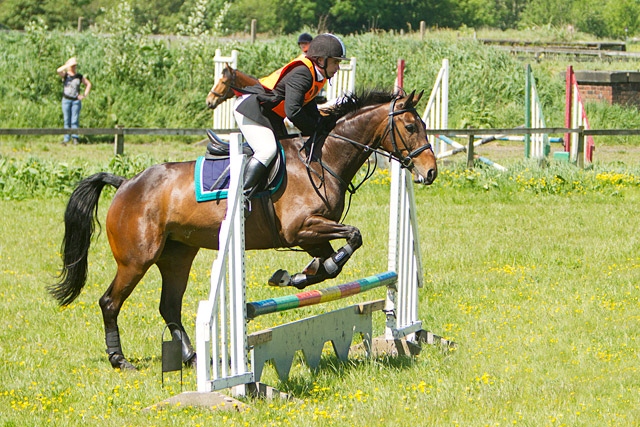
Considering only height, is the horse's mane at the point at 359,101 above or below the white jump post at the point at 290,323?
above

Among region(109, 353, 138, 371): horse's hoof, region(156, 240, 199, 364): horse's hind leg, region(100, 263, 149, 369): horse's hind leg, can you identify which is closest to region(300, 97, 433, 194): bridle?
region(156, 240, 199, 364): horse's hind leg

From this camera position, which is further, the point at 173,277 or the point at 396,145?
the point at 173,277

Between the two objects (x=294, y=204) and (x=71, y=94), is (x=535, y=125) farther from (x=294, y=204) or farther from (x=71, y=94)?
(x=294, y=204)

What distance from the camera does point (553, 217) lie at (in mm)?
13602

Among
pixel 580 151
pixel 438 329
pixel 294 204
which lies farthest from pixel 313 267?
pixel 580 151

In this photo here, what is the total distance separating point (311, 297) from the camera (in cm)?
646

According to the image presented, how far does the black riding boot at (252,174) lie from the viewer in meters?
6.98

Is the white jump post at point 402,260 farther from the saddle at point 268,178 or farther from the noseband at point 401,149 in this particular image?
the saddle at point 268,178

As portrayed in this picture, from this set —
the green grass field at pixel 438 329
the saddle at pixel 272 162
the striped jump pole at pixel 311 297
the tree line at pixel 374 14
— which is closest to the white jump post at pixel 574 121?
the green grass field at pixel 438 329

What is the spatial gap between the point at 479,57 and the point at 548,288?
2000cm

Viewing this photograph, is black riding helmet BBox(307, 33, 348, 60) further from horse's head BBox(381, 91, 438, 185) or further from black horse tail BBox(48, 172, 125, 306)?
black horse tail BBox(48, 172, 125, 306)

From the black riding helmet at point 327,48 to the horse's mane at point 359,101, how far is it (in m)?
0.54

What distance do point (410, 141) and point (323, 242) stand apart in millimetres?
1001

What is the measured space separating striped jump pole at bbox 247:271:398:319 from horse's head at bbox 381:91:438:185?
82 cm
